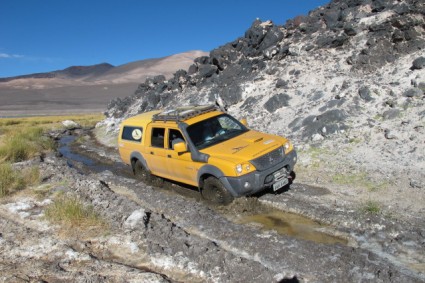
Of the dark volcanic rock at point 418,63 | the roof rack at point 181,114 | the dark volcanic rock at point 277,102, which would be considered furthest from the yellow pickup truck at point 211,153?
the dark volcanic rock at point 418,63

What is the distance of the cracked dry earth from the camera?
546 cm

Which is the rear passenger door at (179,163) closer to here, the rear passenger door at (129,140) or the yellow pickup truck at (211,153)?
the yellow pickup truck at (211,153)

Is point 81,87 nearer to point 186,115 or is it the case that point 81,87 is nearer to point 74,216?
point 186,115

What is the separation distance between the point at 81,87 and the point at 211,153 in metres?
109

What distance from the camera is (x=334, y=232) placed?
6684 millimetres

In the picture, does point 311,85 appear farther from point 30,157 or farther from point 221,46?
point 30,157

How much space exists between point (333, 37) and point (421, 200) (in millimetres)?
11525

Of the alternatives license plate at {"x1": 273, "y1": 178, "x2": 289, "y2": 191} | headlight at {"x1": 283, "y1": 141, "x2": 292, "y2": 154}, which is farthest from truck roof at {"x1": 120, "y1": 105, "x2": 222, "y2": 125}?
license plate at {"x1": 273, "y1": 178, "x2": 289, "y2": 191}

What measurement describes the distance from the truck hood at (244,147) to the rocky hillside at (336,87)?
2034mm

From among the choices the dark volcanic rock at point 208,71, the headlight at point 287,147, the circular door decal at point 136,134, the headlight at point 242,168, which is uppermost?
the dark volcanic rock at point 208,71

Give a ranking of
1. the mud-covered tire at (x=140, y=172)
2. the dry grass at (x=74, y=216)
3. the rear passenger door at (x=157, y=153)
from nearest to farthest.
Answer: the dry grass at (x=74, y=216)
the rear passenger door at (x=157, y=153)
the mud-covered tire at (x=140, y=172)

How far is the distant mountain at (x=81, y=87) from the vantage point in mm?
81000

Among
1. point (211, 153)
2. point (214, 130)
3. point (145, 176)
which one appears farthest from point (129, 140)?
point (211, 153)

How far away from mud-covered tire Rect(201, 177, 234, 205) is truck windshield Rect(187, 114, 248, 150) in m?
0.81
